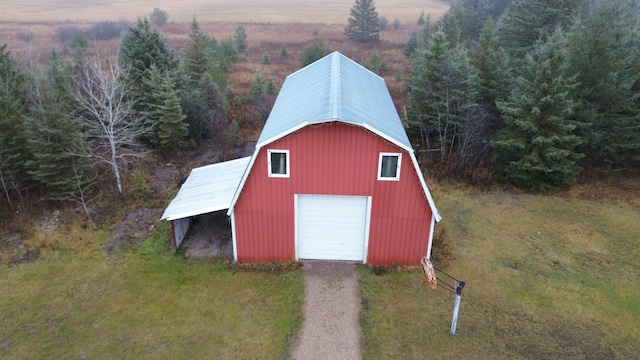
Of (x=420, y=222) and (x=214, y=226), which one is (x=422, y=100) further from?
(x=214, y=226)

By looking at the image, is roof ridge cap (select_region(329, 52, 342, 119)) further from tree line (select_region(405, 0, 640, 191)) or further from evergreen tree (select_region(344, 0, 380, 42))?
evergreen tree (select_region(344, 0, 380, 42))

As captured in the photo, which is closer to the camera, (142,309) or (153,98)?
(142,309)

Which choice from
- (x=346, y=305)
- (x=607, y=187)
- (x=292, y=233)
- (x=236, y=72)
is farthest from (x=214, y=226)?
(x=236, y=72)

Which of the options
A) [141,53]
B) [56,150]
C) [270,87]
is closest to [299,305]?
[56,150]

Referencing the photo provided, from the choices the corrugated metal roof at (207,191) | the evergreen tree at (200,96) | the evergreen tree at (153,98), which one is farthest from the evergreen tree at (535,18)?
the evergreen tree at (153,98)

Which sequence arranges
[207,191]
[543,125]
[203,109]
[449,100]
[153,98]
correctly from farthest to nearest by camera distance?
[203,109] → [153,98] → [449,100] → [543,125] → [207,191]

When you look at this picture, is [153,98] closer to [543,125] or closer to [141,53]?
[141,53]
